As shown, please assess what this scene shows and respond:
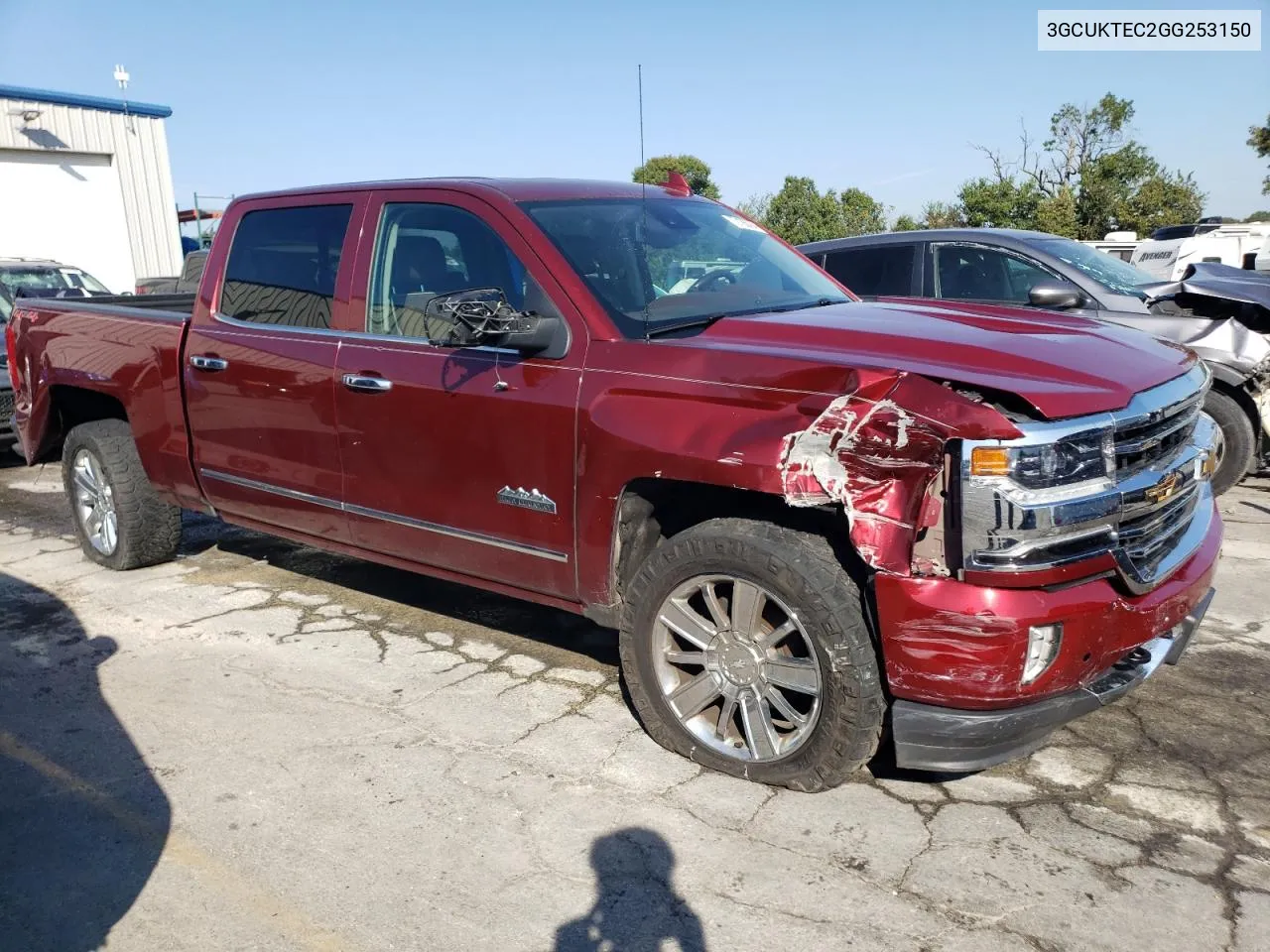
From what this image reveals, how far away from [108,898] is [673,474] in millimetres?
1972

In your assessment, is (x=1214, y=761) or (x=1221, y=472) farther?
(x=1221, y=472)

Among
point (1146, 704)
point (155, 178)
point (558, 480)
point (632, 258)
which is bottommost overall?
point (1146, 704)

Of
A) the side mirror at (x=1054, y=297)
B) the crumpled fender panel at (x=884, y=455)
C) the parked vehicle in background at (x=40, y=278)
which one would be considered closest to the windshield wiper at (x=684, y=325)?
the crumpled fender panel at (x=884, y=455)

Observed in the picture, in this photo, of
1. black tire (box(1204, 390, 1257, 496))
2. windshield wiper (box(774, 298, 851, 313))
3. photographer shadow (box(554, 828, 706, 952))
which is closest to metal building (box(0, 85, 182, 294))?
windshield wiper (box(774, 298, 851, 313))

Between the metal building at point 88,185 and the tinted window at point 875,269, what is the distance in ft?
60.7

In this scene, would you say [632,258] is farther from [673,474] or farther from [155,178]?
[155,178]

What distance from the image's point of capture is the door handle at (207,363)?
15.3ft

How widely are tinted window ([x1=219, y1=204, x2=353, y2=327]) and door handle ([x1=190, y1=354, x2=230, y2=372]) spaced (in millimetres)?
226

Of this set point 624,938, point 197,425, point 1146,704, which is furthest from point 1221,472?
point 197,425

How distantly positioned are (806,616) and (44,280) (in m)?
11.6

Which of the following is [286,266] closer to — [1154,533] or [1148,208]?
[1154,533]

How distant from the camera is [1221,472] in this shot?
263 inches

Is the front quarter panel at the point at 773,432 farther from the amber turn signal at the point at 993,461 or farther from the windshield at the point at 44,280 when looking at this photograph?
the windshield at the point at 44,280

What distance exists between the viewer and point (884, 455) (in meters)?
2.80
